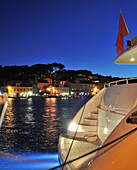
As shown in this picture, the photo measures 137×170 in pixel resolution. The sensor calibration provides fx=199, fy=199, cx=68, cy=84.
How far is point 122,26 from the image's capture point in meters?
6.74

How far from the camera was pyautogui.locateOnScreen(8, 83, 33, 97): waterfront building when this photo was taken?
10051 cm

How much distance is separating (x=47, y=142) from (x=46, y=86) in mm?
102199

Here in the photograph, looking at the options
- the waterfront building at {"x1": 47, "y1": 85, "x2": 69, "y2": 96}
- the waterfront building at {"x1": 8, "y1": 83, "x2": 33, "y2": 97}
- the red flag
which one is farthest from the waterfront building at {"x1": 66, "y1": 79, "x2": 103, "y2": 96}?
the red flag

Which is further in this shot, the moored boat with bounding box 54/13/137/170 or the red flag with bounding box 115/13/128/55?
the red flag with bounding box 115/13/128/55

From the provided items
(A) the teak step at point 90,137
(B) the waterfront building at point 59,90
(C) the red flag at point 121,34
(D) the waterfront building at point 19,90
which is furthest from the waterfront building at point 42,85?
(A) the teak step at point 90,137

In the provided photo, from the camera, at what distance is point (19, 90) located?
334 feet

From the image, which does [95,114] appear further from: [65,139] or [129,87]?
[129,87]

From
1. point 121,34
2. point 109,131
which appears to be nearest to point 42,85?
point 121,34

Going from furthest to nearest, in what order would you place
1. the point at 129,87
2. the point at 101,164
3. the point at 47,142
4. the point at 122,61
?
the point at 47,142 → the point at 122,61 → the point at 129,87 → the point at 101,164

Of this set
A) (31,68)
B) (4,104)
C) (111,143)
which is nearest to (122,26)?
(111,143)

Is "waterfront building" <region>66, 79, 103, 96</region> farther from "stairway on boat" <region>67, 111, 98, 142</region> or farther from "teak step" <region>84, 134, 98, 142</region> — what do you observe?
"teak step" <region>84, 134, 98, 142</region>

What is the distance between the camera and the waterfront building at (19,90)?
330 ft

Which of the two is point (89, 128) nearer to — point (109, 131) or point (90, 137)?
point (90, 137)

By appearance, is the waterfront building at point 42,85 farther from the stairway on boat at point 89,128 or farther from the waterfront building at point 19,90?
the stairway on boat at point 89,128
